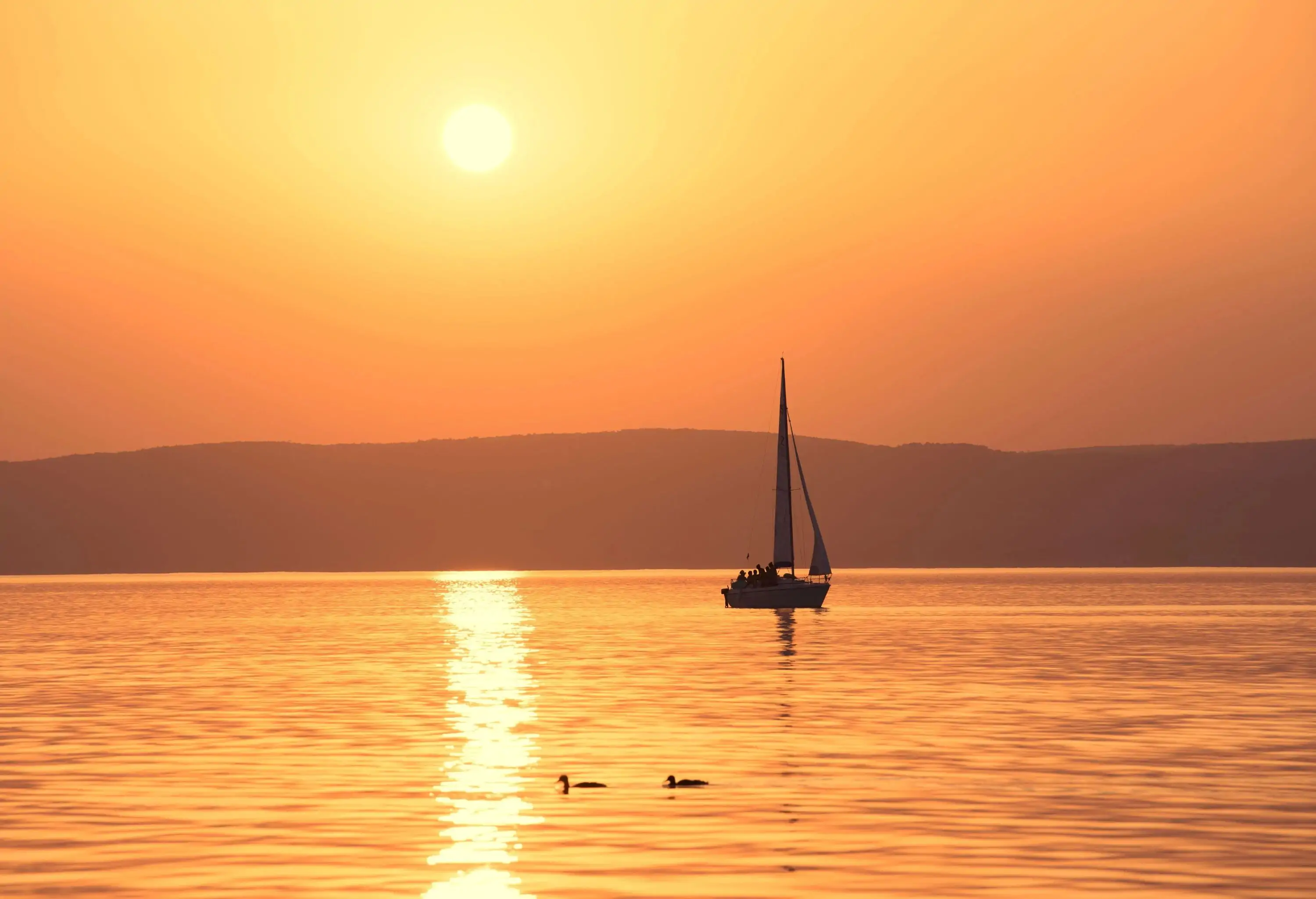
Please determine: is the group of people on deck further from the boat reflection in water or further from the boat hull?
the boat reflection in water

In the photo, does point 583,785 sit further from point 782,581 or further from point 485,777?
point 782,581

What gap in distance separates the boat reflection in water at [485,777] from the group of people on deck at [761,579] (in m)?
47.6

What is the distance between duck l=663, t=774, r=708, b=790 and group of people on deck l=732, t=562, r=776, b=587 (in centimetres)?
9246

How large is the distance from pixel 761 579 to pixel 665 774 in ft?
305

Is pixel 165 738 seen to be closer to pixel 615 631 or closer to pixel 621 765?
pixel 621 765

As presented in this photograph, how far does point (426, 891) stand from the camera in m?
24.2

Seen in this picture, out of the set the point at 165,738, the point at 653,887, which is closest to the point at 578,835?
the point at 653,887

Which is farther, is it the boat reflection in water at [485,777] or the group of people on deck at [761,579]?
the group of people on deck at [761,579]

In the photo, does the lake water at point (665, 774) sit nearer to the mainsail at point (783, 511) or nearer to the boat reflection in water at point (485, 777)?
the boat reflection in water at point (485, 777)

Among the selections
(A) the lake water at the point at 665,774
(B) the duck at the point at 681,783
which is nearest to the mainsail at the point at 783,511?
(A) the lake water at the point at 665,774

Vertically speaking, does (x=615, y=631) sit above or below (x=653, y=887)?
above

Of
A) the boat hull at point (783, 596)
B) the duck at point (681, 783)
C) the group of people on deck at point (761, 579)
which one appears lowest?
the duck at point (681, 783)

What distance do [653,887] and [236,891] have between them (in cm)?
544

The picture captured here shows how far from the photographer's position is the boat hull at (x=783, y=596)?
422 ft
